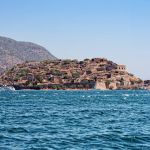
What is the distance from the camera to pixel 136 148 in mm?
33188

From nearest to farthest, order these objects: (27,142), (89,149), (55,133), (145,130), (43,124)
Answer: (89,149) → (27,142) → (55,133) → (145,130) → (43,124)

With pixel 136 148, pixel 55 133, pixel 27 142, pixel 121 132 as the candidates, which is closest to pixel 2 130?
pixel 55 133

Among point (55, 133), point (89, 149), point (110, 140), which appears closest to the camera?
point (89, 149)

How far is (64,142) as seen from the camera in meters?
35.2

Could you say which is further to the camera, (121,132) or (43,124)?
(43,124)

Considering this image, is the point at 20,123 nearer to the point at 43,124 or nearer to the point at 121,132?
the point at 43,124

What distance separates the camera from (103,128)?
149ft

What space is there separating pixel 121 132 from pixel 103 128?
4.13 m

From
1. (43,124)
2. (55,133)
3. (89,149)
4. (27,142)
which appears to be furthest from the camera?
(43,124)

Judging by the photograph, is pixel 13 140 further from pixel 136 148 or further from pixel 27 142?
pixel 136 148

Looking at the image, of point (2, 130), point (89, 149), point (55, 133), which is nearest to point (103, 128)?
point (55, 133)

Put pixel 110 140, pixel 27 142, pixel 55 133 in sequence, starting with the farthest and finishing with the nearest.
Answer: pixel 55 133 < pixel 110 140 < pixel 27 142

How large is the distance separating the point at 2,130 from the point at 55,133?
5524 mm

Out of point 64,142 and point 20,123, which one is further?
point 20,123
